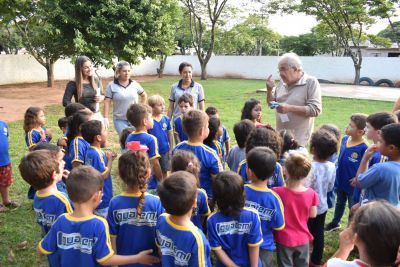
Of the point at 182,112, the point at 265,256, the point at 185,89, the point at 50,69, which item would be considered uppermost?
the point at 50,69

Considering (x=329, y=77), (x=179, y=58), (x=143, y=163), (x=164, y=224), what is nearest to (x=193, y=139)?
(x=143, y=163)

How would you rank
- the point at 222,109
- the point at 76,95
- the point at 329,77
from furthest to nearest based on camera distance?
the point at 329,77 → the point at 222,109 → the point at 76,95

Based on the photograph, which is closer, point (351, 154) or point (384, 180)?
point (384, 180)

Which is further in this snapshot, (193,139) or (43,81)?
(43,81)

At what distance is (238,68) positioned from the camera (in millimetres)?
27656

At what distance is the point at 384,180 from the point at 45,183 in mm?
2310

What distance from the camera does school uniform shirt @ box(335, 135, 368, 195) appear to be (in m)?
3.41

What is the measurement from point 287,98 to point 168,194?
2350 mm

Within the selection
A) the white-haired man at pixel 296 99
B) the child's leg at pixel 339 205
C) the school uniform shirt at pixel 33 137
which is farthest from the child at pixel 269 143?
the school uniform shirt at pixel 33 137

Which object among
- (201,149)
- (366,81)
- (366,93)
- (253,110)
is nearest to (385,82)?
(366,81)

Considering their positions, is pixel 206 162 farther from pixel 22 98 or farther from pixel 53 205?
pixel 22 98

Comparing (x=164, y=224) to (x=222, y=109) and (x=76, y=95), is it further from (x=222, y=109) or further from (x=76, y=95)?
(x=222, y=109)

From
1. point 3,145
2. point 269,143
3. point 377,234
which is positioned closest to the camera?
point 377,234

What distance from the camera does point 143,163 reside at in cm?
230
